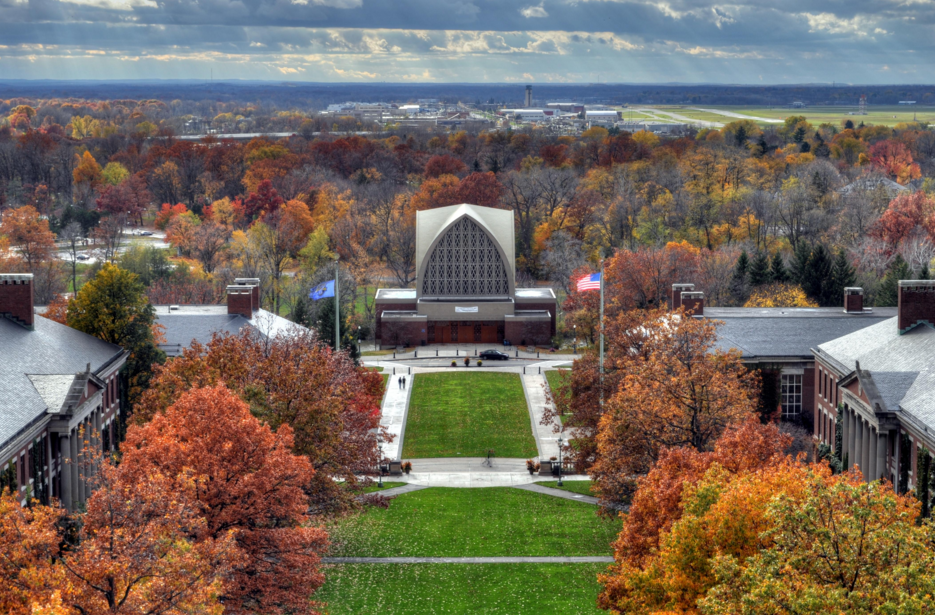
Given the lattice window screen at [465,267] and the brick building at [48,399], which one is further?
the lattice window screen at [465,267]

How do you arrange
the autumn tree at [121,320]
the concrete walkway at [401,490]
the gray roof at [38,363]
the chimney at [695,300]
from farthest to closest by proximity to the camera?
the chimney at [695,300] → the autumn tree at [121,320] → the concrete walkway at [401,490] → the gray roof at [38,363]

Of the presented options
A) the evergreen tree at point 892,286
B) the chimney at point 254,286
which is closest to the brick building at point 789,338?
the evergreen tree at point 892,286

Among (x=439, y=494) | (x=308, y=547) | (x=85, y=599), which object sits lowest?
(x=439, y=494)

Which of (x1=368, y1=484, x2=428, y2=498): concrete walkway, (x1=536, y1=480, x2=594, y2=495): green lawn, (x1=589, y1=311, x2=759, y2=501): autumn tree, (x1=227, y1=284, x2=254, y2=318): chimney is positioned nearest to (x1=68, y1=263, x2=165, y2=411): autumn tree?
(x1=227, y1=284, x2=254, y2=318): chimney

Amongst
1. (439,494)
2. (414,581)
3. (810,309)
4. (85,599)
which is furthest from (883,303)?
(85,599)

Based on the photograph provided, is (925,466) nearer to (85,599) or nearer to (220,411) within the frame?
(220,411)

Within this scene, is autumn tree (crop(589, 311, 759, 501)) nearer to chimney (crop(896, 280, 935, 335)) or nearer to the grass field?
chimney (crop(896, 280, 935, 335))

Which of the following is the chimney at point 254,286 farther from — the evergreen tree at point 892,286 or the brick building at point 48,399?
the evergreen tree at point 892,286

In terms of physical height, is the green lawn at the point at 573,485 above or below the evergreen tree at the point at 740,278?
below
